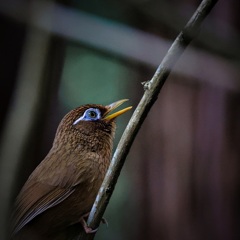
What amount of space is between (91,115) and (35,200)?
18.9 inches

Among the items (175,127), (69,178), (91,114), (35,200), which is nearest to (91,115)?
(91,114)

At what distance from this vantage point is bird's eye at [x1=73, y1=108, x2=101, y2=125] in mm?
2188

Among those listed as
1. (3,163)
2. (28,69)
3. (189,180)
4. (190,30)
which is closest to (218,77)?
(190,30)

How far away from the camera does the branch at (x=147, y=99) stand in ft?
4.68

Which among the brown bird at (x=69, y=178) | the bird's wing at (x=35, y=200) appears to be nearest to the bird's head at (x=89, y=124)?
the brown bird at (x=69, y=178)

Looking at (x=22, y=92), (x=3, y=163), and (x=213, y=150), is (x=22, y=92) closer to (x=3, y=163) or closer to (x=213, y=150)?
(x=3, y=163)

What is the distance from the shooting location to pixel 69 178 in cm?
210

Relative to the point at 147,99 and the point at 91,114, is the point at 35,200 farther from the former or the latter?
the point at 147,99

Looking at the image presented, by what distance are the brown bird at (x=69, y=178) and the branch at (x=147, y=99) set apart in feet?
0.75

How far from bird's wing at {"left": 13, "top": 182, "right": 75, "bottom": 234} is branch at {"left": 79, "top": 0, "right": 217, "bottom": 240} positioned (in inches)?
8.4

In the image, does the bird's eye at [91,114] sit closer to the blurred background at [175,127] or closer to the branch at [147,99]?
the blurred background at [175,127]

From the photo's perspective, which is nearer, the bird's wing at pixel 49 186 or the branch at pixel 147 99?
the branch at pixel 147 99

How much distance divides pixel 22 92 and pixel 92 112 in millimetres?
1174

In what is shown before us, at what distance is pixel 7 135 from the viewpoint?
963mm
